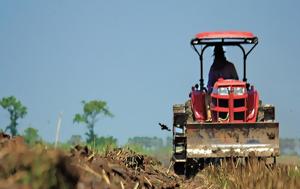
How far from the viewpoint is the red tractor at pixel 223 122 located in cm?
1335

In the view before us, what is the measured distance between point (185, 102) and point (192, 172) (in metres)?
1.81

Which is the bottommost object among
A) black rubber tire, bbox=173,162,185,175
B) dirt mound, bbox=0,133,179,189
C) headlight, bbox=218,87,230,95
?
black rubber tire, bbox=173,162,185,175

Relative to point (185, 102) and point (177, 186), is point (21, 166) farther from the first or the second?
point (185, 102)

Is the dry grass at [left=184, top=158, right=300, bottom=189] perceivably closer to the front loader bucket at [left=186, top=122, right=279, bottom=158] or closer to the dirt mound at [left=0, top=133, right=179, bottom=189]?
the front loader bucket at [left=186, top=122, right=279, bottom=158]

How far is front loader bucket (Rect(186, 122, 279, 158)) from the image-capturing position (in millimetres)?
13312

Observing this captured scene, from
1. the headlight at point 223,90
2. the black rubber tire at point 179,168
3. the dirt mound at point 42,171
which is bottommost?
the black rubber tire at point 179,168

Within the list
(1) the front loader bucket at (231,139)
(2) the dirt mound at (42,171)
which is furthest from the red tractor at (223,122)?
(2) the dirt mound at (42,171)

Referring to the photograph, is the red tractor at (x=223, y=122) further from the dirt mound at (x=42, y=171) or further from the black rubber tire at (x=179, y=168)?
the dirt mound at (x=42, y=171)

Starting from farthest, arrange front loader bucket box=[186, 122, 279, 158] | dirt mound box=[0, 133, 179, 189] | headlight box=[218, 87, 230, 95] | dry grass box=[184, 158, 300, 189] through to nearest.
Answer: headlight box=[218, 87, 230, 95] → front loader bucket box=[186, 122, 279, 158] → dry grass box=[184, 158, 300, 189] → dirt mound box=[0, 133, 179, 189]

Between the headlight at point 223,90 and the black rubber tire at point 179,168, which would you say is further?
the black rubber tire at point 179,168

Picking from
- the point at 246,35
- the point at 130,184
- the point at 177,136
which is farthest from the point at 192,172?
the point at 130,184

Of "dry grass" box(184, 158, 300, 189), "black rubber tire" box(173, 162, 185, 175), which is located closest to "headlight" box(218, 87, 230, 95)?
"black rubber tire" box(173, 162, 185, 175)

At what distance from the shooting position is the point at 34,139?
5.00 meters

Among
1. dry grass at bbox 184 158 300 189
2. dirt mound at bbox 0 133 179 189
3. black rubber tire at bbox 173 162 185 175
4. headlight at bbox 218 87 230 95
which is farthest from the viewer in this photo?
black rubber tire at bbox 173 162 185 175
